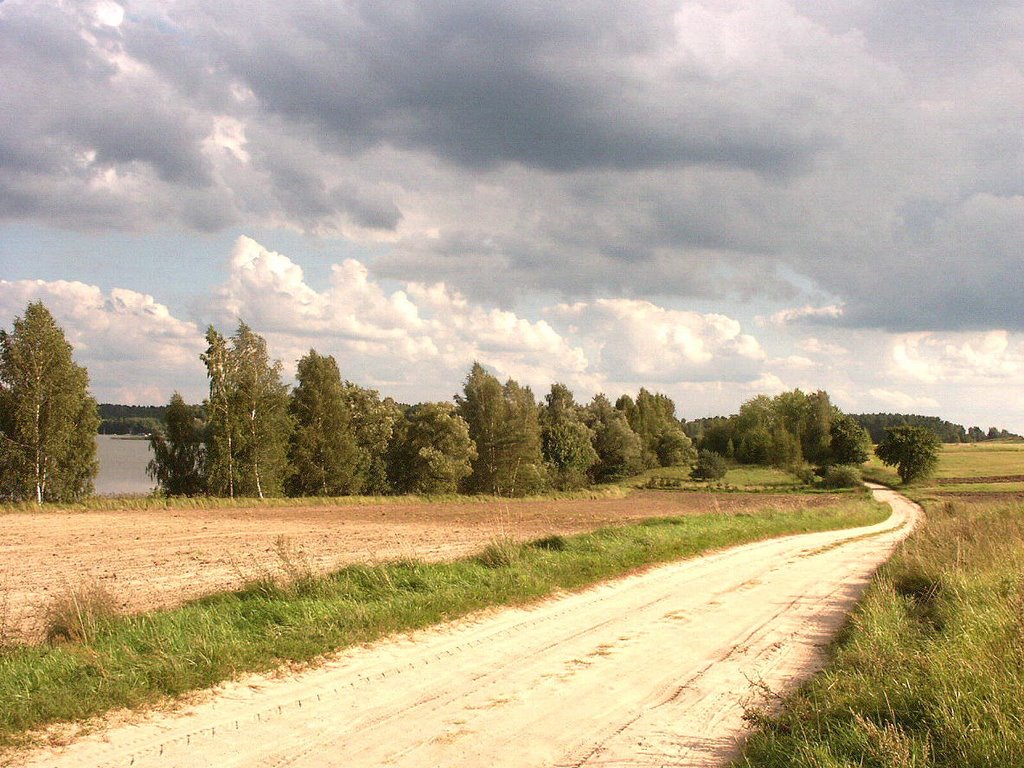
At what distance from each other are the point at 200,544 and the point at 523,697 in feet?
67.9

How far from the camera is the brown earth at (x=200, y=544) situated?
15.1m

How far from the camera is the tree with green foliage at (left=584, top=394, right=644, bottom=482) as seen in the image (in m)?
101

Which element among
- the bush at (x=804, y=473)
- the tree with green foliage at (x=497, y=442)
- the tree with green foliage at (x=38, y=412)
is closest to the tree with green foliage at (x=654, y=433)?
the bush at (x=804, y=473)

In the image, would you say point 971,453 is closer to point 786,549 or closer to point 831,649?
point 786,549

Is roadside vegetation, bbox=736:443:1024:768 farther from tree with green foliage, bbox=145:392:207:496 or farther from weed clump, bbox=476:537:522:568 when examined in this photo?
tree with green foliage, bbox=145:392:207:496

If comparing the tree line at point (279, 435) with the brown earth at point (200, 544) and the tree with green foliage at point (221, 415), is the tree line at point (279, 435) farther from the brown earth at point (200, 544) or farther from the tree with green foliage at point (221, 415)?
the brown earth at point (200, 544)

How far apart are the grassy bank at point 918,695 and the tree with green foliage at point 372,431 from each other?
189ft

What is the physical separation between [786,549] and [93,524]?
2852 centimetres

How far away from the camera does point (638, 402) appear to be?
126 meters

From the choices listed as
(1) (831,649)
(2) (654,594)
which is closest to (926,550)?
(2) (654,594)

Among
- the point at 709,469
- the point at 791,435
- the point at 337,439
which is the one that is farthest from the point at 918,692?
the point at 791,435

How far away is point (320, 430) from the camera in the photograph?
192 ft

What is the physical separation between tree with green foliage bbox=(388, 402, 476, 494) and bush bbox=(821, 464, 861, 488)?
45509 mm

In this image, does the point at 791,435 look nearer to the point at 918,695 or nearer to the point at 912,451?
the point at 912,451
